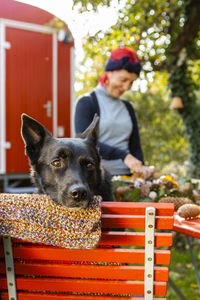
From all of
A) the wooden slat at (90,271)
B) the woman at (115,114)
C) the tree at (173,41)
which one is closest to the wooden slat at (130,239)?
the wooden slat at (90,271)

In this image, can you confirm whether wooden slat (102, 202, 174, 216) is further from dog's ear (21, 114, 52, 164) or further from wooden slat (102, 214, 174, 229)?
dog's ear (21, 114, 52, 164)

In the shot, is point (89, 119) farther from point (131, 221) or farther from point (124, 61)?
point (131, 221)

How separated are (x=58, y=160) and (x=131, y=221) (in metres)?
0.66

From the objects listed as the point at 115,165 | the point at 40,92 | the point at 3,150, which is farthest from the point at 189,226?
the point at 40,92

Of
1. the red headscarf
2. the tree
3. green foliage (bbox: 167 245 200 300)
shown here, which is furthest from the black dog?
the tree

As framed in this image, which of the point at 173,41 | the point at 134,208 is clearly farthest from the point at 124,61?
the point at 173,41

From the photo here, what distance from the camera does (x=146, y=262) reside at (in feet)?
4.02

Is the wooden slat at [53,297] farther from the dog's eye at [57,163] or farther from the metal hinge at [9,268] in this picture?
the dog's eye at [57,163]

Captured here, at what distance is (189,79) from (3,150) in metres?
3.88

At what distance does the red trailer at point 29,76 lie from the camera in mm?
5965

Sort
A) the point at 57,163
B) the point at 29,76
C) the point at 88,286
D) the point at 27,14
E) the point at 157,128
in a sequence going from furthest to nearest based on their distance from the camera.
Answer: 1. the point at 157,128
2. the point at 29,76
3. the point at 27,14
4. the point at 57,163
5. the point at 88,286

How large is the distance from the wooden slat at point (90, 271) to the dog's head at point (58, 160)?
1.14 feet

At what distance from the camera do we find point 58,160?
1.72m

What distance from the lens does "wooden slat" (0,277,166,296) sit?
49.6 inches
